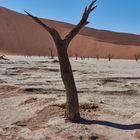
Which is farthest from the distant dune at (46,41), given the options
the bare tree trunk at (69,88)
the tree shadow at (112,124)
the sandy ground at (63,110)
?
the tree shadow at (112,124)

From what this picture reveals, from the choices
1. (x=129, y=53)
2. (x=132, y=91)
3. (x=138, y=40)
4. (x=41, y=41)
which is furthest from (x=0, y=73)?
(x=138, y=40)

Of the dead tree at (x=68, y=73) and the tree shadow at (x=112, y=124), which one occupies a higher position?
the dead tree at (x=68, y=73)

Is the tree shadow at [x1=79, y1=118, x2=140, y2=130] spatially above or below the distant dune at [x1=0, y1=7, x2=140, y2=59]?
below

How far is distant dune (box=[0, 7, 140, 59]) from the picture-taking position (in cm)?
7306

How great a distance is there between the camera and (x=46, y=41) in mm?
81125

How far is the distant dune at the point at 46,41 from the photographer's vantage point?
73062 millimetres

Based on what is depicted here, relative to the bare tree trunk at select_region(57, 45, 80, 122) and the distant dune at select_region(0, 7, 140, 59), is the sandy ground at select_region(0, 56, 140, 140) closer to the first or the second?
the bare tree trunk at select_region(57, 45, 80, 122)

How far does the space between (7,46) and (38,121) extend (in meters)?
68.2

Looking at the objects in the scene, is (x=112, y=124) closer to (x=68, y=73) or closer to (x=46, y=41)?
(x=68, y=73)

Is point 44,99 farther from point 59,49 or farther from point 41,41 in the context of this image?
point 41,41

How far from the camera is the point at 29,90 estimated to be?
540 inches

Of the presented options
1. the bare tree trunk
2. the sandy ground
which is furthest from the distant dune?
the bare tree trunk

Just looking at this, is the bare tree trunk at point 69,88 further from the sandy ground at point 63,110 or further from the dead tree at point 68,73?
the sandy ground at point 63,110

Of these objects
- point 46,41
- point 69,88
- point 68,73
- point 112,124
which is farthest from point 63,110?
point 46,41
